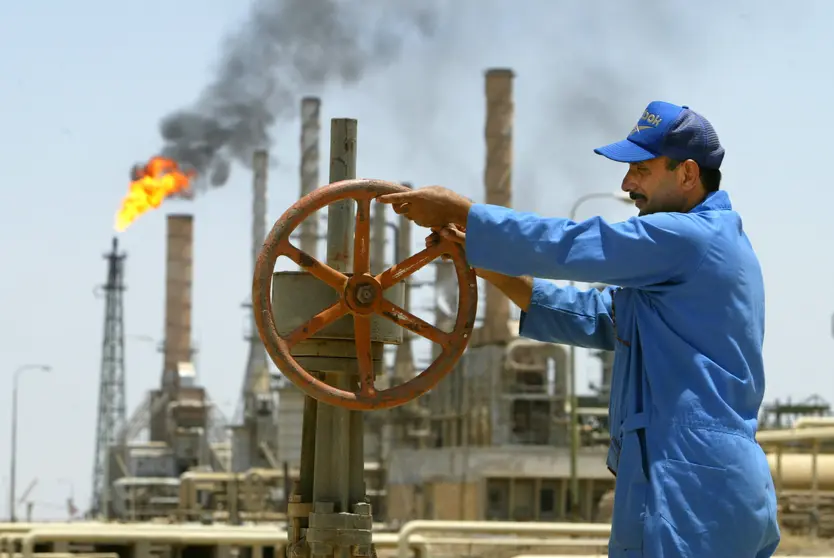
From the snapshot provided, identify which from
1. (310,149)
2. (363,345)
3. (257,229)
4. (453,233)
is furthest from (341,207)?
(257,229)

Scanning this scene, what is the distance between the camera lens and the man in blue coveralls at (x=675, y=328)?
3.85 m

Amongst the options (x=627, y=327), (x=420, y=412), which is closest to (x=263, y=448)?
(x=420, y=412)

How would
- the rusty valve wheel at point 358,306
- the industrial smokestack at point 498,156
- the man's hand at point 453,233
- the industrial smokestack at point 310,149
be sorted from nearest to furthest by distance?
the man's hand at point 453,233 → the rusty valve wheel at point 358,306 → the industrial smokestack at point 498,156 → the industrial smokestack at point 310,149

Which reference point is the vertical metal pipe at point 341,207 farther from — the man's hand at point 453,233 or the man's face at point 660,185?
the man's face at point 660,185

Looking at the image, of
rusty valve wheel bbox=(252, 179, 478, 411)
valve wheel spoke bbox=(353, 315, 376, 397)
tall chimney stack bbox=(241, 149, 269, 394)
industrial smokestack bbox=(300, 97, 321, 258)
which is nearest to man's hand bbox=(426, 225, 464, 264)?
rusty valve wheel bbox=(252, 179, 478, 411)

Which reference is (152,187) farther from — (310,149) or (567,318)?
(567,318)

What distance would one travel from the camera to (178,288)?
242 ft

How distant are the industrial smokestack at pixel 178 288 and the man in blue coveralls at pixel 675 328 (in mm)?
69909

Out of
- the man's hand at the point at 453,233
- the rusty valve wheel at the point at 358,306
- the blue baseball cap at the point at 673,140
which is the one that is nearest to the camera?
the blue baseball cap at the point at 673,140

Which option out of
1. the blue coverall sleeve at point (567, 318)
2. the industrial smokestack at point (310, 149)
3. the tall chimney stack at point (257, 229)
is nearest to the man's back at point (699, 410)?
the blue coverall sleeve at point (567, 318)

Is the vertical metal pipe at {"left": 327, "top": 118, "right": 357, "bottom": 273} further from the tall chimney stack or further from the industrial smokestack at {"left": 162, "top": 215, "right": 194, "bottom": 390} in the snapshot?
the industrial smokestack at {"left": 162, "top": 215, "right": 194, "bottom": 390}

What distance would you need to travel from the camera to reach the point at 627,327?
4.18 metres

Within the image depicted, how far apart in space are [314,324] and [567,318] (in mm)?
866

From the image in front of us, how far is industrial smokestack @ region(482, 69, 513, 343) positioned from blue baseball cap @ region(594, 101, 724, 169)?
46682 millimetres
